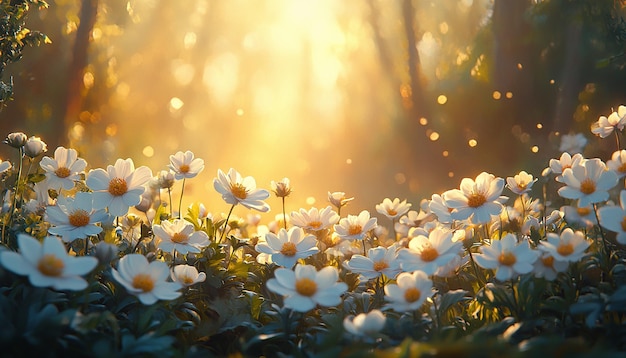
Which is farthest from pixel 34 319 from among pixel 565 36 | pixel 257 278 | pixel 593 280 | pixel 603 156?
pixel 565 36

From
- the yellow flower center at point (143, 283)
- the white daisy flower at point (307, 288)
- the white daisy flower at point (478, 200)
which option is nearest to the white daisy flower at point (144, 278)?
the yellow flower center at point (143, 283)

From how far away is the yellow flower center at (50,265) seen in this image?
4.24 feet

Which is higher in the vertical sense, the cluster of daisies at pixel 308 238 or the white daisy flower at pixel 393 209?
the white daisy flower at pixel 393 209

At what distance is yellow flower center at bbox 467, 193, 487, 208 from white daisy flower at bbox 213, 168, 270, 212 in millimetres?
→ 747

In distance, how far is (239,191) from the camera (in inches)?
85.1

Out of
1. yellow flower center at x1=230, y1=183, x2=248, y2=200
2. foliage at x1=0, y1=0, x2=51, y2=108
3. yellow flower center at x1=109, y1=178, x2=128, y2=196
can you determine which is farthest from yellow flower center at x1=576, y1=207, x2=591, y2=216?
foliage at x1=0, y1=0, x2=51, y2=108

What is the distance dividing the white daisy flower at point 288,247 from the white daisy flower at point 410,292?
0.47 metres

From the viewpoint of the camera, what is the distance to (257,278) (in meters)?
2.21

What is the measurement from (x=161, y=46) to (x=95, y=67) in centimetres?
568

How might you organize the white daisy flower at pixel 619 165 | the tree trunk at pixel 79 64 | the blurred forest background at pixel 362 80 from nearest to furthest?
the white daisy flower at pixel 619 165, the blurred forest background at pixel 362 80, the tree trunk at pixel 79 64

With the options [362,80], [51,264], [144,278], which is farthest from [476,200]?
[362,80]

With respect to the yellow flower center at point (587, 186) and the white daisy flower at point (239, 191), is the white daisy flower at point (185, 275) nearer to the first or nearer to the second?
the white daisy flower at point (239, 191)

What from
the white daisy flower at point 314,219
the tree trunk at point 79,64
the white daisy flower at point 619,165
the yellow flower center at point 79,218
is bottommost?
the yellow flower center at point 79,218

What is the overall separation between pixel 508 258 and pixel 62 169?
5.71 ft
